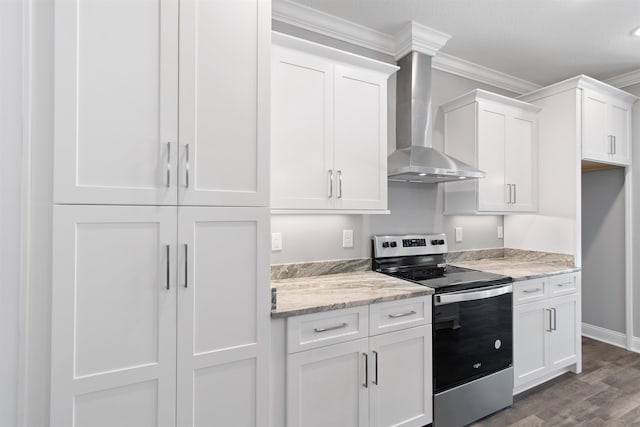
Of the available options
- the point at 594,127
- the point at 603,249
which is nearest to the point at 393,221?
the point at 594,127

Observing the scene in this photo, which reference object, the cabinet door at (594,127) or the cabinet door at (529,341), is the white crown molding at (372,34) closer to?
the cabinet door at (594,127)

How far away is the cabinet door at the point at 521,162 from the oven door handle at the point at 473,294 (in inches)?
37.3

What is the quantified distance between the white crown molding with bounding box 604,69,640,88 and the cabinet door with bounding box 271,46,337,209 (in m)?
3.21

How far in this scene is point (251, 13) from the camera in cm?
147

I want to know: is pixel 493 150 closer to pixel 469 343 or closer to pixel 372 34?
pixel 372 34

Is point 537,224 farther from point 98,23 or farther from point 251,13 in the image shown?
point 98,23

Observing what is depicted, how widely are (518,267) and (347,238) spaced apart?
1.50 m

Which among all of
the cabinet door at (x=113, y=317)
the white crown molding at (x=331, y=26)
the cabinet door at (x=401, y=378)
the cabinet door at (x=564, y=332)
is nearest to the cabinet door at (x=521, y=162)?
the cabinet door at (x=564, y=332)

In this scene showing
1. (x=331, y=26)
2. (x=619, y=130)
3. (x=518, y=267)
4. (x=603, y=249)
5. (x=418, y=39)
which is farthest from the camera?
(x=603, y=249)

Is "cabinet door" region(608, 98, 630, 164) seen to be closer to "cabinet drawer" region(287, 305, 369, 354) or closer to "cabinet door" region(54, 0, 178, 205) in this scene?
"cabinet drawer" region(287, 305, 369, 354)

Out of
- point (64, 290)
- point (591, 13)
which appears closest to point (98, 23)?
point (64, 290)

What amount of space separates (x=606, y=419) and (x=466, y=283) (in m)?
1.33

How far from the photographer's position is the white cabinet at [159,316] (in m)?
1.19

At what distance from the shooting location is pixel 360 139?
2.17 meters
